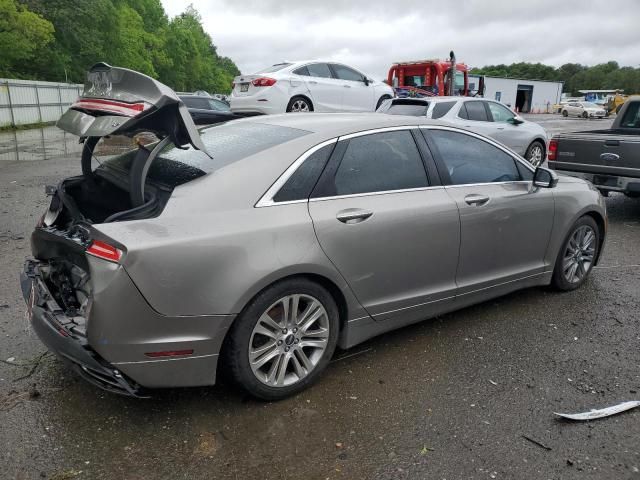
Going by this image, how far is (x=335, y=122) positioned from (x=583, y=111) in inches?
1922

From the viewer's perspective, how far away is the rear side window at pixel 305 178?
300cm

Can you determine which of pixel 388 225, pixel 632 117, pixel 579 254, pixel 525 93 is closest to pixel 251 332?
pixel 388 225

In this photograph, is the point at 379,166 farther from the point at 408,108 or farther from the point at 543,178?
the point at 408,108

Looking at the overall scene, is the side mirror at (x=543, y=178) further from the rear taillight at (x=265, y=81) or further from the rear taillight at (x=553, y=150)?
the rear taillight at (x=265, y=81)

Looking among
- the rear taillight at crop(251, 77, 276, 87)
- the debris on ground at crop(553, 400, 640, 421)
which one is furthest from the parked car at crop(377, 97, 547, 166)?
the debris on ground at crop(553, 400, 640, 421)

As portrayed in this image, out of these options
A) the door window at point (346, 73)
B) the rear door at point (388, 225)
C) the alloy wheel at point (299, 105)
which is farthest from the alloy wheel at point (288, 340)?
the door window at point (346, 73)

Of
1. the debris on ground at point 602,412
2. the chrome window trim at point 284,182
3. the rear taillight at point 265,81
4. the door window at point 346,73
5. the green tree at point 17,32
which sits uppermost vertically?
the green tree at point 17,32

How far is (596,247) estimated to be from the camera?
4.93 m

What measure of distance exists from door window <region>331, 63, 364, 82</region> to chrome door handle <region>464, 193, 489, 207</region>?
934 cm

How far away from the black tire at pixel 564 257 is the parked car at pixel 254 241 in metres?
0.71

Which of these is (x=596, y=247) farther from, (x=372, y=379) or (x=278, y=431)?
(x=278, y=431)

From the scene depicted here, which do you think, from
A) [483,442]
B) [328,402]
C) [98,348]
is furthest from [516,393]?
[98,348]

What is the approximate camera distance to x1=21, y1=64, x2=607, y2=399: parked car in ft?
8.44

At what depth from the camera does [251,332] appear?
9.23 feet
